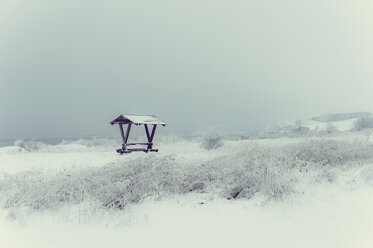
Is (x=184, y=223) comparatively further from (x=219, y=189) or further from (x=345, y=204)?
(x=345, y=204)

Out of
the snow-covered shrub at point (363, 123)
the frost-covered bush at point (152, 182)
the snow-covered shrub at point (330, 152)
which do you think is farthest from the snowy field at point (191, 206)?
the snow-covered shrub at point (363, 123)

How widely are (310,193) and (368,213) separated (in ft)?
2.88

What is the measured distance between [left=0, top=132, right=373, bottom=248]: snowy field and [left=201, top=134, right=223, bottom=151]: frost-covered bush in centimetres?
964

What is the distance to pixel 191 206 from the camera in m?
5.20

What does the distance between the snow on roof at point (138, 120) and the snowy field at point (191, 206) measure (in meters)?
8.14

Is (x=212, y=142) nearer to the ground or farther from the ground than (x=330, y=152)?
nearer to the ground

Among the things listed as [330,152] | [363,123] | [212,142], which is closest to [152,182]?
[330,152]

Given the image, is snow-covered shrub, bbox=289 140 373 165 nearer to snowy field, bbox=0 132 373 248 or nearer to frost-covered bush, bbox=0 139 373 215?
frost-covered bush, bbox=0 139 373 215

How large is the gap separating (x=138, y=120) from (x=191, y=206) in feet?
34.2

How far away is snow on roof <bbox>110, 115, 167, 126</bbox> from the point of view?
15.1 m

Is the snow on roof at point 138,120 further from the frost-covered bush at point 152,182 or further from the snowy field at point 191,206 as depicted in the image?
the snowy field at point 191,206

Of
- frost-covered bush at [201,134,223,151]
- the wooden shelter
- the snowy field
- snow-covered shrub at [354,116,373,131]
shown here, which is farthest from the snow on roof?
snow-covered shrub at [354,116,373,131]

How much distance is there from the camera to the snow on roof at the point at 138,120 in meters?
15.1

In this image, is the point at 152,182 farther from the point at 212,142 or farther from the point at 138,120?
the point at 212,142
